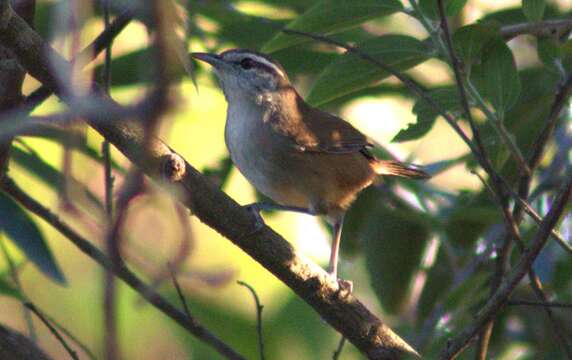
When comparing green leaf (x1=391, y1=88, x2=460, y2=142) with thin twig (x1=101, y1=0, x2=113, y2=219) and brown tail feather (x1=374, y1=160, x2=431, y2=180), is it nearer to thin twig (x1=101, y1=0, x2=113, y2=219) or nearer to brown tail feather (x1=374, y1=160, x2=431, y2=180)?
thin twig (x1=101, y1=0, x2=113, y2=219)

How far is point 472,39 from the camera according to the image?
9.13 feet

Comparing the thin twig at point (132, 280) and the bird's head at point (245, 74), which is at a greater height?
the bird's head at point (245, 74)

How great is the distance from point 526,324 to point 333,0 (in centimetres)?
202

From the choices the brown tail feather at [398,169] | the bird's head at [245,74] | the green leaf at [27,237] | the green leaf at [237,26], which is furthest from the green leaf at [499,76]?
the bird's head at [245,74]

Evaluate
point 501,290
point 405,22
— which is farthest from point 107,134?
point 405,22

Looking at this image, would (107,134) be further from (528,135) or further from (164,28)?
(528,135)

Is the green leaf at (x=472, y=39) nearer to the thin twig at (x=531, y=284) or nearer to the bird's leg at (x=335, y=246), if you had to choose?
the thin twig at (x=531, y=284)

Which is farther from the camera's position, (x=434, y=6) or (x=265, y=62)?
(x=265, y=62)

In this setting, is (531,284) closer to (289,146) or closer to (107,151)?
(107,151)

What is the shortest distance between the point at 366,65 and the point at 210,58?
1.56m

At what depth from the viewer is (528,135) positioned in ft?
13.3

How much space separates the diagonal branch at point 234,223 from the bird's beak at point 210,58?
1568 mm

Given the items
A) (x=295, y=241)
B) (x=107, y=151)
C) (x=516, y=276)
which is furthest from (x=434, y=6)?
(x=295, y=241)

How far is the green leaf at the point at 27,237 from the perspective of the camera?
10.7ft
